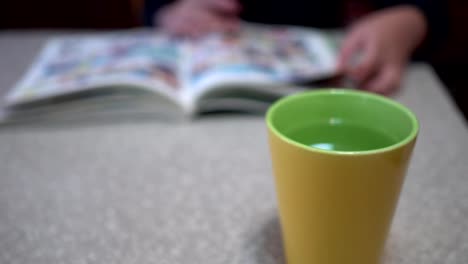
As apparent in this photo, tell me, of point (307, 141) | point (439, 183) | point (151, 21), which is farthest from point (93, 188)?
point (151, 21)

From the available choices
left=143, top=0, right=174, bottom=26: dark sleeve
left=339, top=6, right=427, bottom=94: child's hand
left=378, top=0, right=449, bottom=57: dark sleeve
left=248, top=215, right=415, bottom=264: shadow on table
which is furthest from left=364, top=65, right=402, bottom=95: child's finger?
left=143, top=0, right=174, bottom=26: dark sleeve

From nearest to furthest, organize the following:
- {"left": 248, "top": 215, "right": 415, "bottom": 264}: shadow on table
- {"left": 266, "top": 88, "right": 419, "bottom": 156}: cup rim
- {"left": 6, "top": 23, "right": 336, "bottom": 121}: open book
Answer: {"left": 266, "top": 88, "right": 419, "bottom": 156}: cup rim
{"left": 248, "top": 215, "right": 415, "bottom": 264}: shadow on table
{"left": 6, "top": 23, "right": 336, "bottom": 121}: open book

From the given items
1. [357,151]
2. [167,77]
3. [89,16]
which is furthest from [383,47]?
[89,16]

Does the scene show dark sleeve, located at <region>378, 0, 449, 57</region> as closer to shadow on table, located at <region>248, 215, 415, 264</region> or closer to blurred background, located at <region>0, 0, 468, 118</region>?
shadow on table, located at <region>248, 215, 415, 264</region>

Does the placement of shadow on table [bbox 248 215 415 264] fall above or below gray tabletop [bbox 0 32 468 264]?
above

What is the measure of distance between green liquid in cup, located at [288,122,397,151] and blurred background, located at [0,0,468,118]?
150 cm

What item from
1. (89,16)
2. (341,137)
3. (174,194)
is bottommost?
(89,16)

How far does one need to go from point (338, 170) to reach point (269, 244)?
0.46ft

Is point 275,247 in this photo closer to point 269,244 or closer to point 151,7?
point 269,244

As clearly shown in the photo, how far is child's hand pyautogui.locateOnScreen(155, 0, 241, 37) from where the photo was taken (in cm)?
81

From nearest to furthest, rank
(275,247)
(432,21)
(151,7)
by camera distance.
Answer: (275,247)
(432,21)
(151,7)

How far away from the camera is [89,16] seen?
1831mm

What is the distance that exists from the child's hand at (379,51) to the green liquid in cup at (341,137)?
310 mm

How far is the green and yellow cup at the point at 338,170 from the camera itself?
265mm
